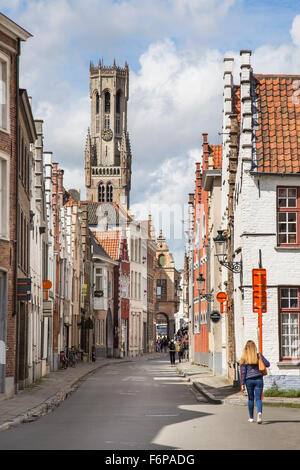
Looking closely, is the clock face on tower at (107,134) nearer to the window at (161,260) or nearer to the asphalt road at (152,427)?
the window at (161,260)

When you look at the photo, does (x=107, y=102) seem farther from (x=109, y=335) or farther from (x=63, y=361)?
(x=63, y=361)

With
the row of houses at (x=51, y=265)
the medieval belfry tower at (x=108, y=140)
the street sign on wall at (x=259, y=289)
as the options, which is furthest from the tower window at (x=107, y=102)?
the street sign on wall at (x=259, y=289)

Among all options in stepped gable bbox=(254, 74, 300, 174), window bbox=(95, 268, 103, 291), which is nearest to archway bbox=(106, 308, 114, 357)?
window bbox=(95, 268, 103, 291)

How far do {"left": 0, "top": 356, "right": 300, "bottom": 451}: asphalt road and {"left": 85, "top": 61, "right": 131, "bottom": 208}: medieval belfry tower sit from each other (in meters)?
126

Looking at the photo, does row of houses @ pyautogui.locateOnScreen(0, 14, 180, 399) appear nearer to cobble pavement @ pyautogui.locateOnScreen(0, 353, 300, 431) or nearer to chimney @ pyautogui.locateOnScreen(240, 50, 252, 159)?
cobble pavement @ pyautogui.locateOnScreen(0, 353, 300, 431)

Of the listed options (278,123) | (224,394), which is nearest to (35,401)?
(224,394)

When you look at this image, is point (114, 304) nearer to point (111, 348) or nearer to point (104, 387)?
point (111, 348)

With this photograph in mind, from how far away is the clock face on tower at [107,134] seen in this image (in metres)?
159

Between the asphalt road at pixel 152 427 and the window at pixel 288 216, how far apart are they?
500cm

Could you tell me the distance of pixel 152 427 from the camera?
1521 centimetres

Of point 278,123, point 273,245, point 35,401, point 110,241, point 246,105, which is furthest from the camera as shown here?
point 110,241

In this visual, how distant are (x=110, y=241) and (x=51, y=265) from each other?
38.1 m

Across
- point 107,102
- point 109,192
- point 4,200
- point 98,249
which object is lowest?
point 4,200

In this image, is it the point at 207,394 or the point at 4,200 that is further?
the point at 207,394
